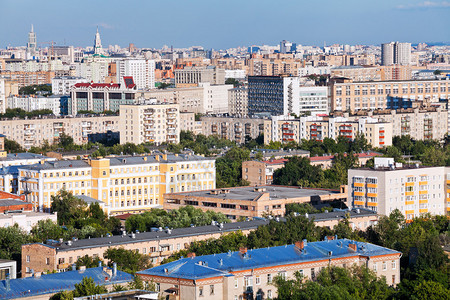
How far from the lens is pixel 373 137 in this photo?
67125 mm

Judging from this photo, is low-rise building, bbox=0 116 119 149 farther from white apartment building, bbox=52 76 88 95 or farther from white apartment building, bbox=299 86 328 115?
white apartment building, bbox=52 76 88 95

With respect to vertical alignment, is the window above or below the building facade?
below

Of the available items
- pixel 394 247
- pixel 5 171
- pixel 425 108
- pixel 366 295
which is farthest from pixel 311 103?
pixel 366 295

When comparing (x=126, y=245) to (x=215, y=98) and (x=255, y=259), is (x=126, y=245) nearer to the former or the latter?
Result: (x=255, y=259)

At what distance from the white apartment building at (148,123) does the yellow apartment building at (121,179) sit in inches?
778

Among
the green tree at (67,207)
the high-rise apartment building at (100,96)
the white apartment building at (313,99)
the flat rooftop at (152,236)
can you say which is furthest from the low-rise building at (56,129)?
the flat rooftop at (152,236)

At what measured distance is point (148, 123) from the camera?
2803 inches

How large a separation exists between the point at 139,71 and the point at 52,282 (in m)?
104

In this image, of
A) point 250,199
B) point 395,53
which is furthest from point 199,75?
point 250,199

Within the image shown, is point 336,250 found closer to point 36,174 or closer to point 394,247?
point 394,247

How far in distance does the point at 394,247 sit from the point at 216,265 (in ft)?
26.1

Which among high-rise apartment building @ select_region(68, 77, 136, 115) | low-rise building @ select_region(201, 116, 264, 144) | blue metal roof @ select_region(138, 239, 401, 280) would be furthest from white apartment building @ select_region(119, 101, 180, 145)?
blue metal roof @ select_region(138, 239, 401, 280)

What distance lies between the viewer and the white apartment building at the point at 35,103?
102 m

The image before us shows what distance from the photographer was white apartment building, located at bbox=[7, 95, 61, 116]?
335ft
